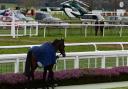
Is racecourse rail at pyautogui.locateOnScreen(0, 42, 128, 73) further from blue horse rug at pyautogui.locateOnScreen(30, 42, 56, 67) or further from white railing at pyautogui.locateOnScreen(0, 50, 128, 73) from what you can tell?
blue horse rug at pyautogui.locateOnScreen(30, 42, 56, 67)

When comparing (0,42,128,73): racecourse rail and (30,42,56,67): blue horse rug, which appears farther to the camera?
(0,42,128,73): racecourse rail

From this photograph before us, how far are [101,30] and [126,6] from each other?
49.0m

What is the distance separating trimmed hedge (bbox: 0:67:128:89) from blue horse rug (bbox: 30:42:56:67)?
1.71ft

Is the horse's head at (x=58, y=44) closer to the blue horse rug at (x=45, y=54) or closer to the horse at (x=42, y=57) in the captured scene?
the horse at (x=42, y=57)

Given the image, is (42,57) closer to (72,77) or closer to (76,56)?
(72,77)

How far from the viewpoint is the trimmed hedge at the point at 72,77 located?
9.85m

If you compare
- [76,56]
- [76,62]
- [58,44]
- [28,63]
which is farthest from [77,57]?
[28,63]

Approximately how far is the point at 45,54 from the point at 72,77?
1.39 meters

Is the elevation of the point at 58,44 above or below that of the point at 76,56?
above

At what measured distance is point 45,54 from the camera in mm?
9688

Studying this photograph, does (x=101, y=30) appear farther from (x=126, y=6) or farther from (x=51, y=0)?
(x=51, y=0)

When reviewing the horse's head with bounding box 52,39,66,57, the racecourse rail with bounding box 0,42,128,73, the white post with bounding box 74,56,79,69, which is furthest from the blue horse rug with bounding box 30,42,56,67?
the white post with bounding box 74,56,79,69

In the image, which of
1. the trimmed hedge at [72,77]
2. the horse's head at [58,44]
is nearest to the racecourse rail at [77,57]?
the trimmed hedge at [72,77]

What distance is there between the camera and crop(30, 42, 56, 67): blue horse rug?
9688 mm
